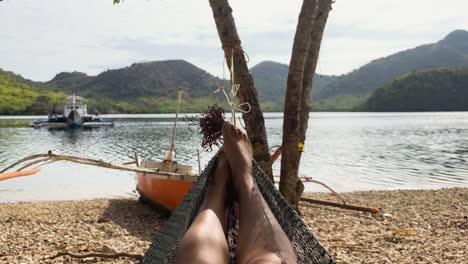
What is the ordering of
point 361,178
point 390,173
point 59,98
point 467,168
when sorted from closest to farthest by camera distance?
point 361,178 < point 390,173 < point 467,168 < point 59,98

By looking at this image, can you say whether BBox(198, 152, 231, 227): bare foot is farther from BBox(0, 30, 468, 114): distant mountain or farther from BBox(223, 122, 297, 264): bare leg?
BBox(0, 30, 468, 114): distant mountain

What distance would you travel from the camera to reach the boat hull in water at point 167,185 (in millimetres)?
6934

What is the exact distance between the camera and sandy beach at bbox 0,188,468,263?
4.19m

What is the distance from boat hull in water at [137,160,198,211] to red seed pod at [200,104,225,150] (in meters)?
3.82

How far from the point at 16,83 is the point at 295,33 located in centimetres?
12497

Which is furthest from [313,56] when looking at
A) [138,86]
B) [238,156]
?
[138,86]

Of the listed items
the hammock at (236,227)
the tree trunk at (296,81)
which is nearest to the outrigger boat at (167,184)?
the tree trunk at (296,81)

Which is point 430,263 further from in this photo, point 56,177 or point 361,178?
point 56,177

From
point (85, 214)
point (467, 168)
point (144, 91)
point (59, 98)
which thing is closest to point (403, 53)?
point (144, 91)

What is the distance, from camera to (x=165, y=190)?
7.52 m

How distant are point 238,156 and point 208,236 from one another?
2.34ft

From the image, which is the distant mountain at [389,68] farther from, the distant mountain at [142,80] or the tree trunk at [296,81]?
the tree trunk at [296,81]

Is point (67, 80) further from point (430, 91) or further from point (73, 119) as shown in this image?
point (73, 119)

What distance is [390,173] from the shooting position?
1761 centimetres
